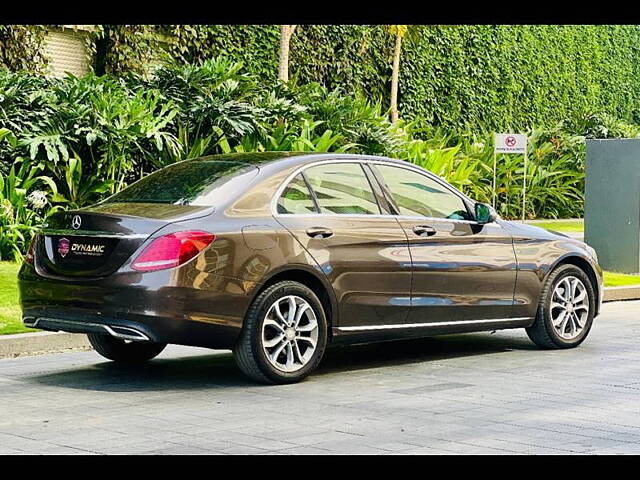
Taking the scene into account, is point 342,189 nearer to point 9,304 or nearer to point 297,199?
point 297,199

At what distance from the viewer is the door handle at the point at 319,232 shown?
9352 mm

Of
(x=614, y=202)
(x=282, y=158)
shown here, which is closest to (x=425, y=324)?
(x=282, y=158)

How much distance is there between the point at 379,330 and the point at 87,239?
2250 millimetres

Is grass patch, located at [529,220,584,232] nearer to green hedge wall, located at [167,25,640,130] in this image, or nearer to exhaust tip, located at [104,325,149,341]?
green hedge wall, located at [167,25,640,130]

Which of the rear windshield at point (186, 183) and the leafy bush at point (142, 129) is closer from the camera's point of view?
the rear windshield at point (186, 183)

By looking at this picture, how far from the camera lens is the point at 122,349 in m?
10.2

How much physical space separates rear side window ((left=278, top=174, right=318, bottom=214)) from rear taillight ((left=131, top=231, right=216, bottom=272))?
0.89 m

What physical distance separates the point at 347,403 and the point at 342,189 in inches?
78.3

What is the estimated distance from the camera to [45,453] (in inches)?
265

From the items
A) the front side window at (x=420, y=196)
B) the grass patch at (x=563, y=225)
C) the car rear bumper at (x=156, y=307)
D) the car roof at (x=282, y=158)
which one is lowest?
the grass patch at (x=563, y=225)

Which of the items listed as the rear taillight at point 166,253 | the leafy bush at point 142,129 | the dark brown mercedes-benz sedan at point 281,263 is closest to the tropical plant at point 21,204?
the leafy bush at point 142,129

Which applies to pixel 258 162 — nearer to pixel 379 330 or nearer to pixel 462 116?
pixel 379 330

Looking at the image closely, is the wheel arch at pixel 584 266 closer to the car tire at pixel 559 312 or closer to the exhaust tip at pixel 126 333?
the car tire at pixel 559 312

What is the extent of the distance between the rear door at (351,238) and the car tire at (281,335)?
267 mm
